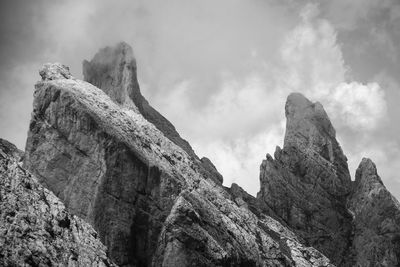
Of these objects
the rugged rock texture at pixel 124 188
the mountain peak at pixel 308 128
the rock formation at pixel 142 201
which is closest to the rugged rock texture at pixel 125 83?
the rock formation at pixel 142 201

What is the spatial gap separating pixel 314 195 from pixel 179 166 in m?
47.5

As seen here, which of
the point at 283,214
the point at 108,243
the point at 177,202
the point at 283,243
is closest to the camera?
the point at 108,243

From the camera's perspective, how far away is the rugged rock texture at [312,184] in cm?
13388

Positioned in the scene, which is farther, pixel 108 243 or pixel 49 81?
pixel 49 81

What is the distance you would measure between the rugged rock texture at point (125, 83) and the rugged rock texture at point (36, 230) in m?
57.9

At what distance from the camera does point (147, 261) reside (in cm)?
8844

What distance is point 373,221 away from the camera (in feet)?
443

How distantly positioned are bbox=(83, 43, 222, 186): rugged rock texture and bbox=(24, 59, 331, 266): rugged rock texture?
23588 mm

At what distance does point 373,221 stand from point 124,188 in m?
70.5

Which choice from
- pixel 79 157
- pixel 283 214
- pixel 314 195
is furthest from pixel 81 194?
pixel 314 195

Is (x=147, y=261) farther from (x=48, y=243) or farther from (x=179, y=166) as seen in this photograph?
(x=48, y=243)

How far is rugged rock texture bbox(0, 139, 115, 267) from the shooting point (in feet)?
184

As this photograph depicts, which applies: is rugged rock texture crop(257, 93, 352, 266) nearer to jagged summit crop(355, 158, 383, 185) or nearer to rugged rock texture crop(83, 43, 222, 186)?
jagged summit crop(355, 158, 383, 185)

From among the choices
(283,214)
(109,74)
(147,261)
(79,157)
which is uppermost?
(109,74)
